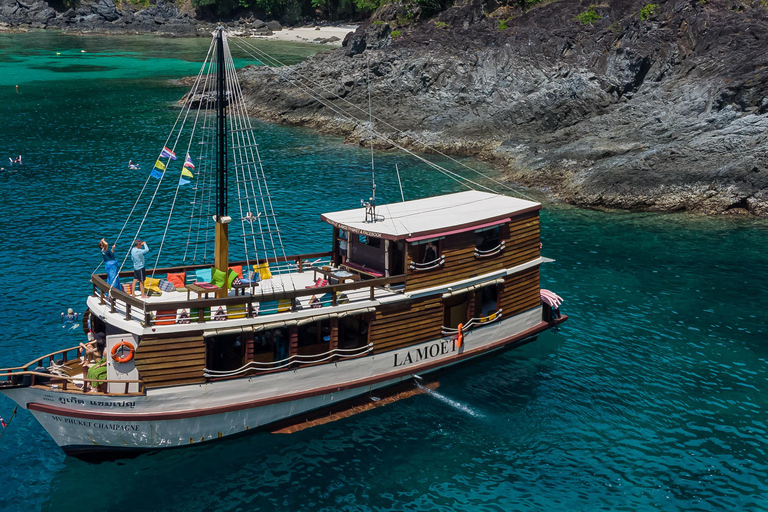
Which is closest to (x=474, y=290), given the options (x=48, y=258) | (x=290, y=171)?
(x=48, y=258)

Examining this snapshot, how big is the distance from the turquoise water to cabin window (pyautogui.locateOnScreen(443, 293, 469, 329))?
2.45 m

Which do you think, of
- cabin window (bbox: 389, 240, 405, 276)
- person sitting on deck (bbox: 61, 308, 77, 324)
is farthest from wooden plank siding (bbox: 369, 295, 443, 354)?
person sitting on deck (bbox: 61, 308, 77, 324)

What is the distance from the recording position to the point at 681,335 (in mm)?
32812

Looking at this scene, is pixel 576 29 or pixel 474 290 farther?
pixel 576 29

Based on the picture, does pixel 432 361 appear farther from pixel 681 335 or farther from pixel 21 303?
pixel 21 303

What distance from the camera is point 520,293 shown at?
30391 millimetres

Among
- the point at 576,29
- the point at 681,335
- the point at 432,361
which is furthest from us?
the point at 576,29

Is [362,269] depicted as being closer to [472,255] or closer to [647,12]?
[472,255]

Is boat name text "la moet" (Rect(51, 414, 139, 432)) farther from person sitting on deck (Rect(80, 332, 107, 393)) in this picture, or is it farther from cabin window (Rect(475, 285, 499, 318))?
cabin window (Rect(475, 285, 499, 318))

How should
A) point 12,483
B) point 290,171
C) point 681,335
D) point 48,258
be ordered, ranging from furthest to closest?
point 290,171, point 48,258, point 681,335, point 12,483

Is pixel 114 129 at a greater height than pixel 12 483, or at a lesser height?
greater

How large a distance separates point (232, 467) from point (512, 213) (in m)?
14.3

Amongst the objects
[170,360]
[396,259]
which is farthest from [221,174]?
[396,259]

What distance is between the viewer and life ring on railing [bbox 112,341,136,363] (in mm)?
22297
